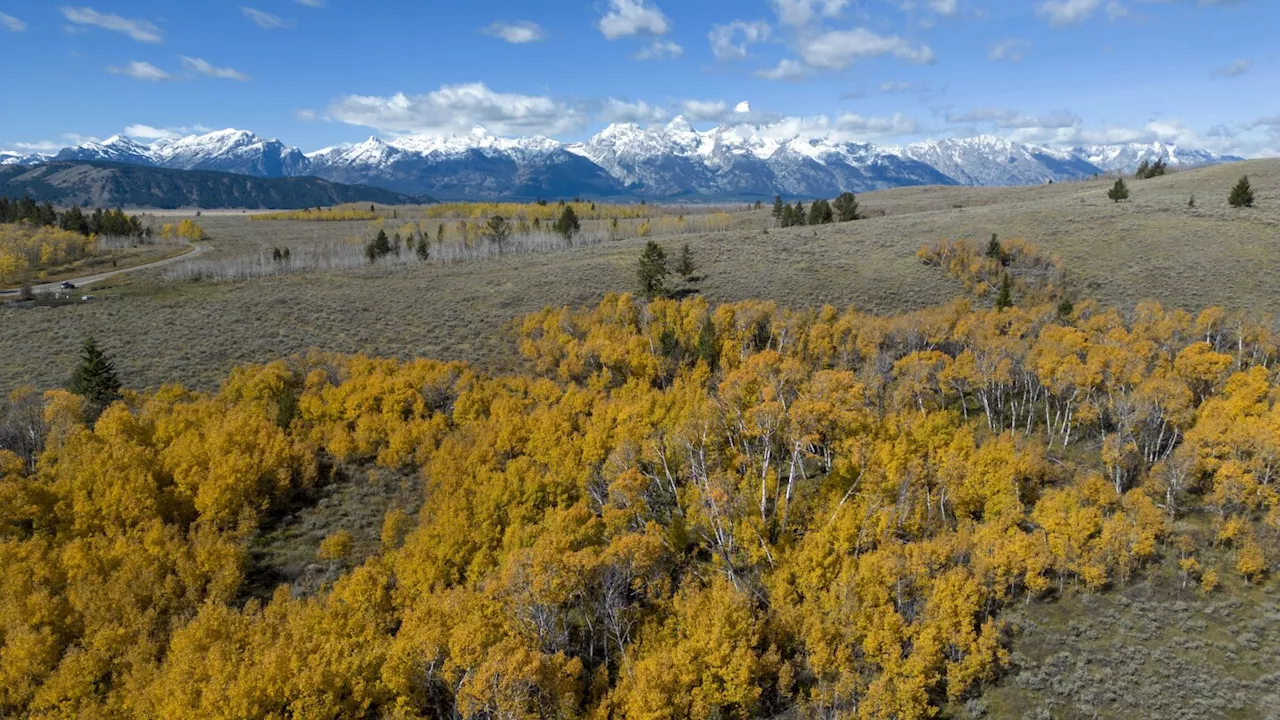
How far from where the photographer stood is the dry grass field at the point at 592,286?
230 ft

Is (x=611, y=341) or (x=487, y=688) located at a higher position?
(x=611, y=341)

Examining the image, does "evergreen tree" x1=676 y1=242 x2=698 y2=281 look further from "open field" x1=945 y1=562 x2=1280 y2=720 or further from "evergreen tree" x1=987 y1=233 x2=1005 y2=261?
"open field" x1=945 y1=562 x2=1280 y2=720

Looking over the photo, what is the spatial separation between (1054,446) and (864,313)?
26.4 meters

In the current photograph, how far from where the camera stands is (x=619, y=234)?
152250mm

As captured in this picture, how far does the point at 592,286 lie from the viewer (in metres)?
89.8

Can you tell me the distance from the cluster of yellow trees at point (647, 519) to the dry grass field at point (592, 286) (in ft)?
32.9

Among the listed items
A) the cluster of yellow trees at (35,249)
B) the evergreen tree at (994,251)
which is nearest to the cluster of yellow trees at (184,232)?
the cluster of yellow trees at (35,249)

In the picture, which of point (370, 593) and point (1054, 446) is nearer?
point (370, 593)

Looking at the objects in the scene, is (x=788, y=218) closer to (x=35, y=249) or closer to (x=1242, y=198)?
(x=1242, y=198)

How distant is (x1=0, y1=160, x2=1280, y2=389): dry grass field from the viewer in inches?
2763

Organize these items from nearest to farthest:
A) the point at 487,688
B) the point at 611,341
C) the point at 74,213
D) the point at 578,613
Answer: the point at 487,688 → the point at 578,613 → the point at 611,341 → the point at 74,213

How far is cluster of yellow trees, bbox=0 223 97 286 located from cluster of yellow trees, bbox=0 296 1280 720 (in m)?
80.7

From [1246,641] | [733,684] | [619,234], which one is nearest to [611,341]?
[733,684]

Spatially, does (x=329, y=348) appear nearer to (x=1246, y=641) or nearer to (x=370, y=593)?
(x=370, y=593)
